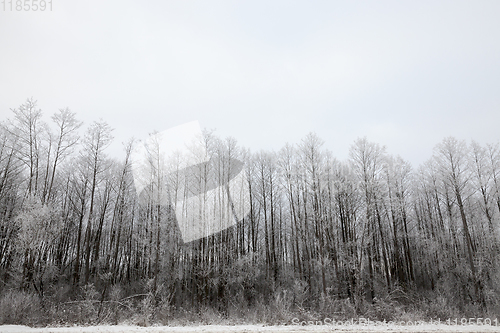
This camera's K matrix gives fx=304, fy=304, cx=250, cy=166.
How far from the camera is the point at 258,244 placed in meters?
33.6

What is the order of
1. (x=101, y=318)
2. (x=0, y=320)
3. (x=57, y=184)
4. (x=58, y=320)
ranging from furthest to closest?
(x=57, y=184), (x=101, y=318), (x=58, y=320), (x=0, y=320)

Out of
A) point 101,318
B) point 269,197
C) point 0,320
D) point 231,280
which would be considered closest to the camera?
point 0,320

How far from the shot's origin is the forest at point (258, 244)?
17.5m

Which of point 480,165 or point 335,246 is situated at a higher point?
point 480,165

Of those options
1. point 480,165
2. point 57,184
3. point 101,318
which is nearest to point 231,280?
point 101,318

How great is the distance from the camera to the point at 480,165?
24.9 m

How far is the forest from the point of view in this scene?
57.4 ft

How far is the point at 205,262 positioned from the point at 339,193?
43.0ft

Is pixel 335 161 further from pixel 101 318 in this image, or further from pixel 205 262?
pixel 101 318

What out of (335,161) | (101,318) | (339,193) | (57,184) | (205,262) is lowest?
(101,318)

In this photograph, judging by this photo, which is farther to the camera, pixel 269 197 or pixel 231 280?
pixel 269 197

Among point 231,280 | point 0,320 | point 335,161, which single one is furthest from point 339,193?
point 0,320

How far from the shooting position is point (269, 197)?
32.5m

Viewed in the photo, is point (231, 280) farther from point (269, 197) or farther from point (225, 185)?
point (269, 197)
